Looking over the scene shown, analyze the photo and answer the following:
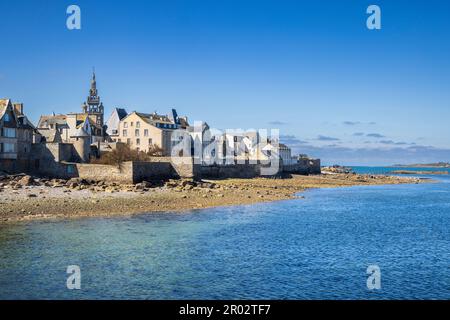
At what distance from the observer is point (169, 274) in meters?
21.3

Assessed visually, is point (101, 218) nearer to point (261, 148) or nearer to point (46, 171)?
point (46, 171)

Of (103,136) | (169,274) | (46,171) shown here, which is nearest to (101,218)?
(169,274)

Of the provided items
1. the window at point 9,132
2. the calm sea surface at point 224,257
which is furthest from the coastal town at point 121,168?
the calm sea surface at point 224,257

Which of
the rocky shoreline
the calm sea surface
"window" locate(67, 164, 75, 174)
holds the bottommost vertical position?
the calm sea surface

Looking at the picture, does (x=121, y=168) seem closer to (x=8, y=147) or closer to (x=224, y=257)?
(x=8, y=147)

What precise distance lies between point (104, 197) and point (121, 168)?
365 inches

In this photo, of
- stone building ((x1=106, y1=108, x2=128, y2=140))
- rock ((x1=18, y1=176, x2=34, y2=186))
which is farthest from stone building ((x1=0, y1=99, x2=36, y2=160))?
stone building ((x1=106, y1=108, x2=128, y2=140))

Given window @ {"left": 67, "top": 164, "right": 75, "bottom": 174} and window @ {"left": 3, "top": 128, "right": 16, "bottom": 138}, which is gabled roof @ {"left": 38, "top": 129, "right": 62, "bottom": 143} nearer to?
window @ {"left": 3, "top": 128, "right": 16, "bottom": 138}

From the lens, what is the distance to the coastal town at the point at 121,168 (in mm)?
42312

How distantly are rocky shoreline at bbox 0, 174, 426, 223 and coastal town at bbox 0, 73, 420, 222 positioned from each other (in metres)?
0.08

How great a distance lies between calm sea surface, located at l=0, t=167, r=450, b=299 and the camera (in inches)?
762

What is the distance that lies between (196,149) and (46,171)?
33.7m

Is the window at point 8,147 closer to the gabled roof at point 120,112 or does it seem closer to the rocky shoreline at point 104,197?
the rocky shoreline at point 104,197
